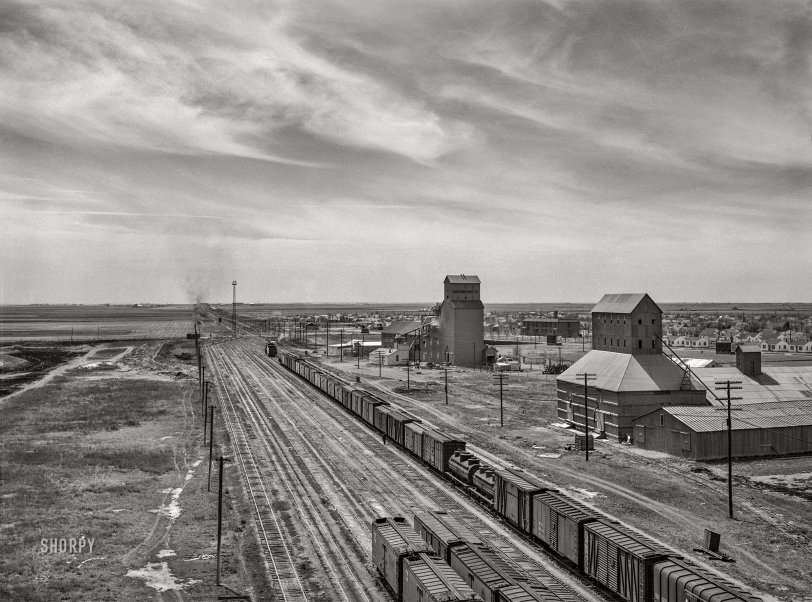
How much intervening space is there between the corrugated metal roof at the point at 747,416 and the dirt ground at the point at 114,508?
38.0 metres

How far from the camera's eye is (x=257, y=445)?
183 ft

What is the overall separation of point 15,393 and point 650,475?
86.4 m

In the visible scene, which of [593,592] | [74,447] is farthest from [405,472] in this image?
[74,447]

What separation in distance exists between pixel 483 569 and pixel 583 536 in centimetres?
691

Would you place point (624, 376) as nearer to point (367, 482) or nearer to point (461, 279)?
point (367, 482)

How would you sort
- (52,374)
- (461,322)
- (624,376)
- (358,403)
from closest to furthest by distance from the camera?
(624,376)
(358,403)
(52,374)
(461,322)

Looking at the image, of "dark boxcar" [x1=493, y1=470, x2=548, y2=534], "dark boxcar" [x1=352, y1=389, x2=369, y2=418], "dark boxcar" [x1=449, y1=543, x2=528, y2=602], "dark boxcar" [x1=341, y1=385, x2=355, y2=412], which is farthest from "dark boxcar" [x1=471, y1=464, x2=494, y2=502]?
"dark boxcar" [x1=341, y1=385, x2=355, y2=412]

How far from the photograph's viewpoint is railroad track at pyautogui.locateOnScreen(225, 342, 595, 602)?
103 ft

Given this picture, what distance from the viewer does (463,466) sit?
41719mm

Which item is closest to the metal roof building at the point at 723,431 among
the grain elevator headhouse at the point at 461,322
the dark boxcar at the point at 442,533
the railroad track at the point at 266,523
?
the dark boxcar at the point at 442,533


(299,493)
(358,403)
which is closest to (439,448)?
(299,493)

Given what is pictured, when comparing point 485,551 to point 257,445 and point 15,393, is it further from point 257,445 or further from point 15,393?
point 15,393

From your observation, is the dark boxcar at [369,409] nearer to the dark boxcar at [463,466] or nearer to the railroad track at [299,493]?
the railroad track at [299,493]

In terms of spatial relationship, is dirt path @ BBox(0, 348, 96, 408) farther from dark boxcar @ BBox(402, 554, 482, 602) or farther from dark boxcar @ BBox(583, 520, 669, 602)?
dark boxcar @ BBox(583, 520, 669, 602)
